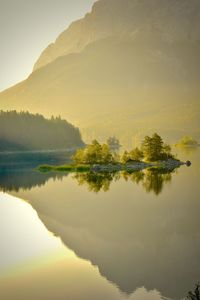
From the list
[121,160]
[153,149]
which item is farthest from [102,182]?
[153,149]

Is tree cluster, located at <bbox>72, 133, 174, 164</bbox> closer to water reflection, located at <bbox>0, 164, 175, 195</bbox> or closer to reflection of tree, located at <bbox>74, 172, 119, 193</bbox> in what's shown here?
water reflection, located at <bbox>0, 164, 175, 195</bbox>

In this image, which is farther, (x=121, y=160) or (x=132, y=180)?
(x=121, y=160)

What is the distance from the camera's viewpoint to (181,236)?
45.6m

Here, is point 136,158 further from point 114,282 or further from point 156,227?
point 114,282

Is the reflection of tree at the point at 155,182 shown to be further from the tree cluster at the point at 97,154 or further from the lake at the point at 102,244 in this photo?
the tree cluster at the point at 97,154

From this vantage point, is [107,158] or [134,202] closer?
[134,202]

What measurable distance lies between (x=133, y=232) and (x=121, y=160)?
285ft

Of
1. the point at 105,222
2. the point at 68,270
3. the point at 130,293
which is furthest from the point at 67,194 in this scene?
the point at 130,293

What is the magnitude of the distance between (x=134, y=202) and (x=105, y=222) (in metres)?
14.3

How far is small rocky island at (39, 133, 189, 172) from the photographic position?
128 meters

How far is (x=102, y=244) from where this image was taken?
146 ft

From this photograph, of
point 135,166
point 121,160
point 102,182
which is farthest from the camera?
point 121,160

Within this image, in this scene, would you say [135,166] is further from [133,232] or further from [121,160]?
[133,232]

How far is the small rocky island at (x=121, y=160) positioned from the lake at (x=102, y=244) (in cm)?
4466
